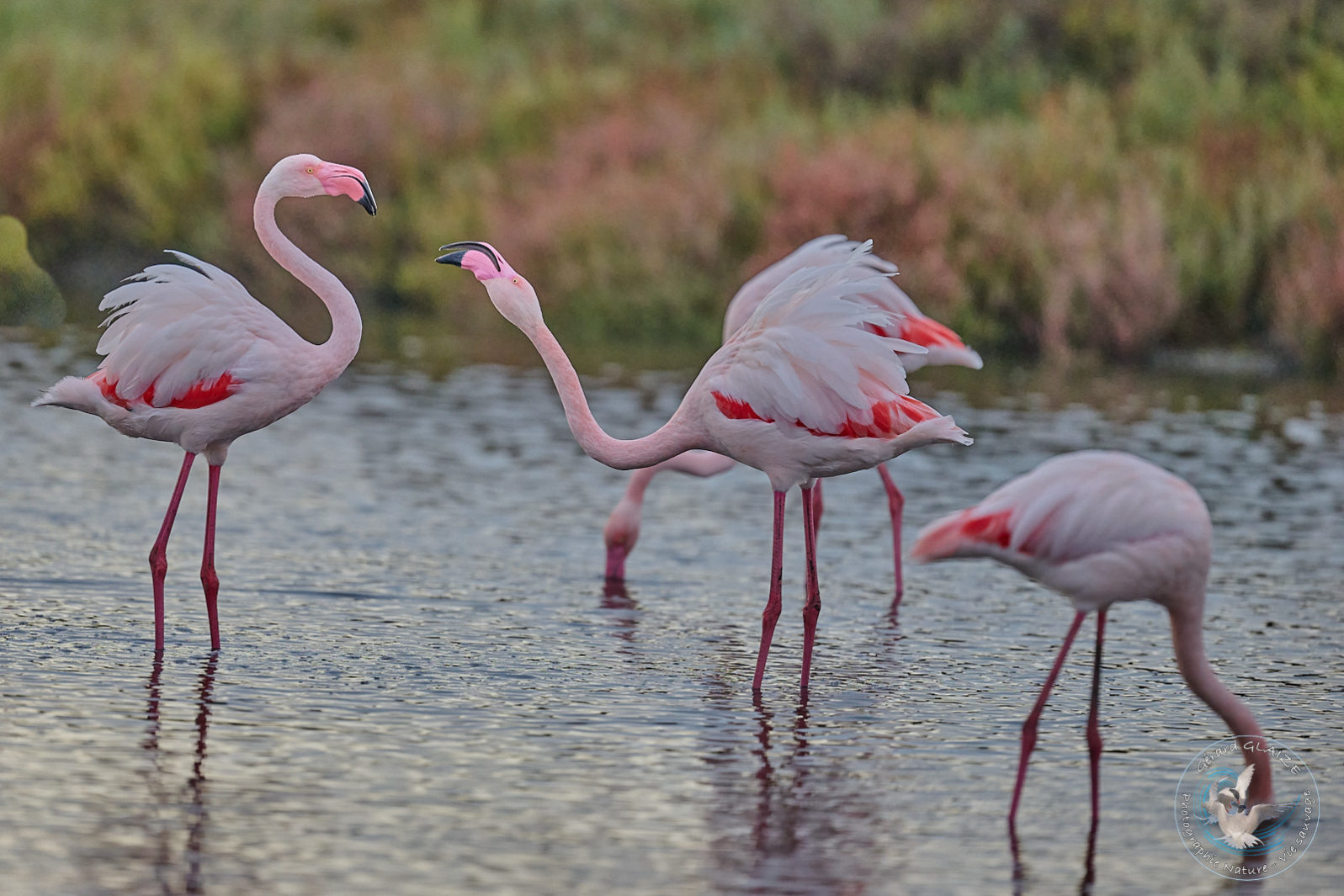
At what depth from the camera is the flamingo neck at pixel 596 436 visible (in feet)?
23.8

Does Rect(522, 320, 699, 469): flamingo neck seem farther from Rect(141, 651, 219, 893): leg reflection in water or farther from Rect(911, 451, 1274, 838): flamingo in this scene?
Rect(911, 451, 1274, 838): flamingo

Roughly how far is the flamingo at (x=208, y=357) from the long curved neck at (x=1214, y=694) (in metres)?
3.02

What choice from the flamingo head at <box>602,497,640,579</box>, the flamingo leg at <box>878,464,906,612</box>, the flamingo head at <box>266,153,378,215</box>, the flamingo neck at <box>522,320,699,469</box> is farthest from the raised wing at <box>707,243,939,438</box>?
the flamingo head at <box>602,497,640,579</box>

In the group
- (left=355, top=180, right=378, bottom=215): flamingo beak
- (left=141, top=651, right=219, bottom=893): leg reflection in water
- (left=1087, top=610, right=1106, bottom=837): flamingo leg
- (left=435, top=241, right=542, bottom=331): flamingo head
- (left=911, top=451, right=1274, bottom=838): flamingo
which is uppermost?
(left=355, top=180, right=378, bottom=215): flamingo beak

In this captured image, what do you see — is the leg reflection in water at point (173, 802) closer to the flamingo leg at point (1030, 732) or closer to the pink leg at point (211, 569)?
the pink leg at point (211, 569)

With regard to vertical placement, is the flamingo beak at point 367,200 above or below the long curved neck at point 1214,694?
above

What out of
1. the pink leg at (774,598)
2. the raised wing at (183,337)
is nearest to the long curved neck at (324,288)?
the raised wing at (183,337)

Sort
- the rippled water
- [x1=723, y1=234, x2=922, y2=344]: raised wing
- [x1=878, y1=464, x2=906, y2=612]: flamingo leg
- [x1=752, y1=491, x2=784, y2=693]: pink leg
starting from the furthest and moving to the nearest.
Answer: [x1=878, y1=464, x2=906, y2=612]: flamingo leg, [x1=723, y1=234, x2=922, y2=344]: raised wing, [x1=752, y1=491, x2=784, y2=693]: pink leg, the rippled water

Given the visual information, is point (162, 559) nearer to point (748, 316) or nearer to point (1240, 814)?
point (748, 316)

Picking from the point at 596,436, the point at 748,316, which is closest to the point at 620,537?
the point at 748,316

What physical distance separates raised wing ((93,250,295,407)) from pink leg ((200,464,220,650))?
42 centimetres

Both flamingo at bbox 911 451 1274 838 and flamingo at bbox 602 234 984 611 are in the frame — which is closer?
flamingo at bbox 911 451 1274 838

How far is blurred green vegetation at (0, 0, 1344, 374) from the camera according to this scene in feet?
60.0

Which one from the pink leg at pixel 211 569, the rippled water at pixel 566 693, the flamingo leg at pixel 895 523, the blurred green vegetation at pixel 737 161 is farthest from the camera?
the blurred green vegetation at pixel 737 161
